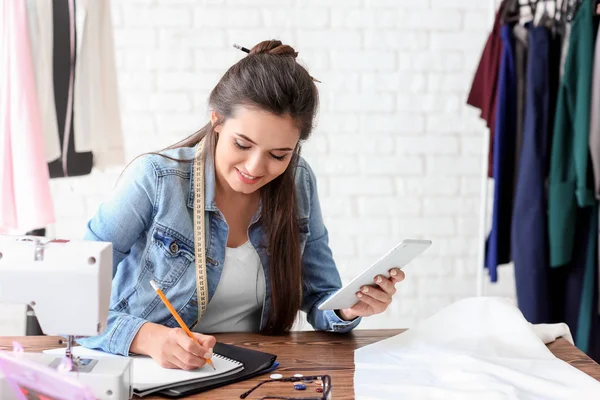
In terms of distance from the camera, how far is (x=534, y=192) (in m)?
2.84

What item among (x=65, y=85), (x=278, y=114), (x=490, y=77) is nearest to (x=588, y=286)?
(x=490, y=77)

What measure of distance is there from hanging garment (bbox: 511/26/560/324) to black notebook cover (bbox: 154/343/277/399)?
5.15ft

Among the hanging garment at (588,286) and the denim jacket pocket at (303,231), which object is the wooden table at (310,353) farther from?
the hanging garment at (588,286)

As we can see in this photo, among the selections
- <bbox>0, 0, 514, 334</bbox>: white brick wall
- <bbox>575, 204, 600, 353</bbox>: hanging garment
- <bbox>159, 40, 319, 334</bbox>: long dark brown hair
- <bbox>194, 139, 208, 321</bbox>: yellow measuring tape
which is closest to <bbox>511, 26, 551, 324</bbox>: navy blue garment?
<bbox>575, 204, 600, 353</bbox>: hanging garment

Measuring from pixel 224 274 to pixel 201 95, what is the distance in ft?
5.76

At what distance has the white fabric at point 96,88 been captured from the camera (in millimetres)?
2719

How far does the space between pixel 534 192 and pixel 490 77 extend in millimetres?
510

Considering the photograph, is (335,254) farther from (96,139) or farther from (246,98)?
(246,98)

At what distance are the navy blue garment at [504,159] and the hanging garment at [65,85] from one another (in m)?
1.59

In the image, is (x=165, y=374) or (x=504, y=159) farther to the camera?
(x=504, y=159)

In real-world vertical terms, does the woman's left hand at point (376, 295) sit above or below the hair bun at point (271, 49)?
below

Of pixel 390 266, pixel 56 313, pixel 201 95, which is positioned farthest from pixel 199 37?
pixel 56 313

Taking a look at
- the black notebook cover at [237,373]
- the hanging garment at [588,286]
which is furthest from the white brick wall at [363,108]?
the black notebook cover at [237,373]

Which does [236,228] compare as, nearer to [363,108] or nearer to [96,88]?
[96,88]
